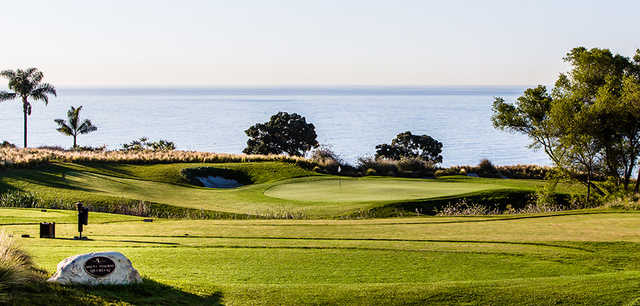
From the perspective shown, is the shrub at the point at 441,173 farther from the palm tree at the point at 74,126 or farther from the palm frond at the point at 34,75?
the palm frond at the point at 34,75

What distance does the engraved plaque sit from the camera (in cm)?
788

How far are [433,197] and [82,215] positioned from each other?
15528 millimetres

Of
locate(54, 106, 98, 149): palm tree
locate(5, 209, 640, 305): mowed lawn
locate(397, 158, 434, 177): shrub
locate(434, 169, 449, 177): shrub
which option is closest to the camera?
locate(5, 209, 640, 305): mowed lawn

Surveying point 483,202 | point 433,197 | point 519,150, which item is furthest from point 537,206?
point 519,150

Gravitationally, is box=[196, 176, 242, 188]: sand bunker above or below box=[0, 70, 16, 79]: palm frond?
below

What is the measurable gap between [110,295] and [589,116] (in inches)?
975

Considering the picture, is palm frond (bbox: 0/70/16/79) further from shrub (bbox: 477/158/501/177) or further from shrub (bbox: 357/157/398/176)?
shrub (bbox: 477/158/501/177)

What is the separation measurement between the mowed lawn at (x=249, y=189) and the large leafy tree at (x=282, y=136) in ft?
80.7

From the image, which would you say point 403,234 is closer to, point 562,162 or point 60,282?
point 60,282

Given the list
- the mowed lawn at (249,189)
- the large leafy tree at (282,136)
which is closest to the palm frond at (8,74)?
the large leafy tree at (282,136)

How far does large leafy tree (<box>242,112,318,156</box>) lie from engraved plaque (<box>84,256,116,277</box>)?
53.1 m

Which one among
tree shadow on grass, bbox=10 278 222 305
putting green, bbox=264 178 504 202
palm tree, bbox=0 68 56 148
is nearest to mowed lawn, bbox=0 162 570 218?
putting green, bbox=264 178 504 202

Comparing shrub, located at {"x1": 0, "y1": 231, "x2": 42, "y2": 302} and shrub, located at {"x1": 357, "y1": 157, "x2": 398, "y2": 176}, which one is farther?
shrub, located at {"x1": 357, "y1": 157, "x2": 398, "y2": 176}

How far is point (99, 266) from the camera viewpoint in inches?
312
